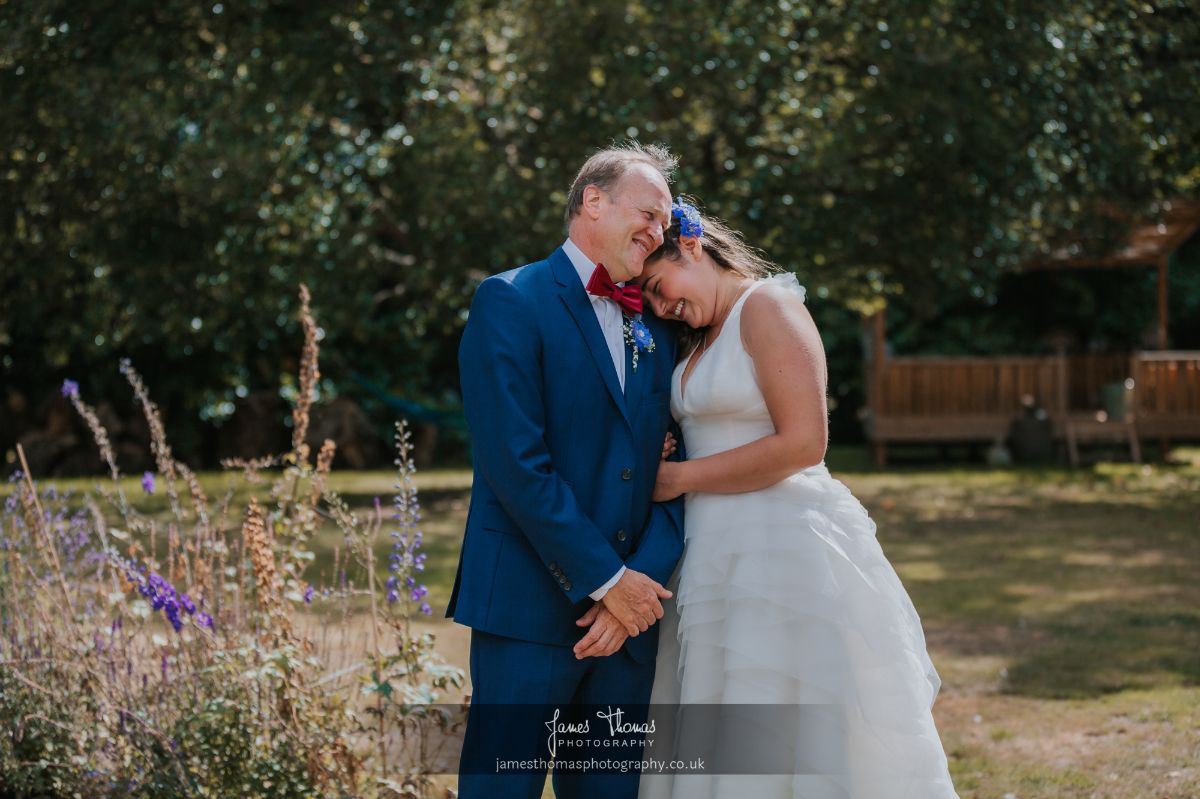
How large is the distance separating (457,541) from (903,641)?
734 cm

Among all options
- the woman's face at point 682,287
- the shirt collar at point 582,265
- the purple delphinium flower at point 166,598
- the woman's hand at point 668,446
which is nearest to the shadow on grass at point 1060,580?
the woman's hand at point 668,446

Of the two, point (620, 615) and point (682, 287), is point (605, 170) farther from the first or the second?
point (620, 615)

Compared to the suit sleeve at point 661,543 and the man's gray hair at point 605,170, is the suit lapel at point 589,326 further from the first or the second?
the suit sleeve at point 661,543

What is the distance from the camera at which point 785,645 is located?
3326 millimetres

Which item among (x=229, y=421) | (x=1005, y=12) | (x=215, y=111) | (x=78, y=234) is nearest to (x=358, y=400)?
(x=229, y=421)

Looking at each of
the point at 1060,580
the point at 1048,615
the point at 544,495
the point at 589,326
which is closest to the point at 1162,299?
the point at 1060,580

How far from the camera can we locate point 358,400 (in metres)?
18.8

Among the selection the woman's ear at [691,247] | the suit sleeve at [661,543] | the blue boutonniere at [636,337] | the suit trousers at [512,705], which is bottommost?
the suit trousers at [512,705]

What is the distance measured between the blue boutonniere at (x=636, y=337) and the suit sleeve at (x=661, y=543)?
1.34 feet

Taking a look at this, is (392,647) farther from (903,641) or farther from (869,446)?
(869,446)

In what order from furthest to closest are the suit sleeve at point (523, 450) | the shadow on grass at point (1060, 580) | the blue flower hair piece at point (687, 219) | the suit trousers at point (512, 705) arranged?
the shadow on grass at point (1060, 580)
the blue flower hair piece at point (687, 219)
the suit trousers at point (512, 705)
the suit sleeve at point (523, 450)

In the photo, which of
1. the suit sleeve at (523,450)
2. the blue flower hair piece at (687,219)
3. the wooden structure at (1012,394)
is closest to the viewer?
the suit sleeve at (523,450)

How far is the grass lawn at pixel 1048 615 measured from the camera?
4.99 metres

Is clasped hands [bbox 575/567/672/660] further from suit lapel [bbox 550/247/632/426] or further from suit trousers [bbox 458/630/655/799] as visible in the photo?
suit lapel [bbox 550/247/632/426]
